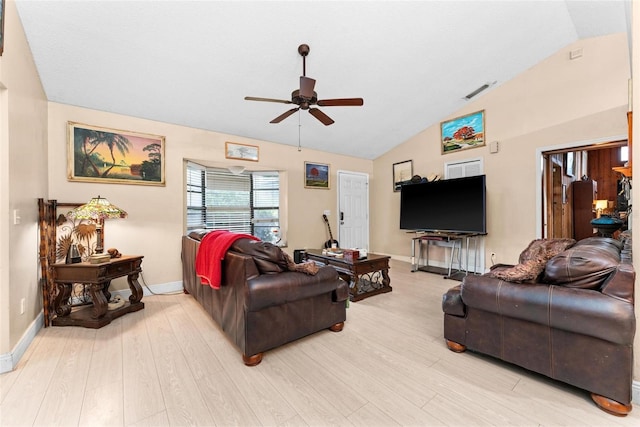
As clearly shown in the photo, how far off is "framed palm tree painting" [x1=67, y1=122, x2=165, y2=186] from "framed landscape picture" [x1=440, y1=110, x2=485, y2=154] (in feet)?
16.5

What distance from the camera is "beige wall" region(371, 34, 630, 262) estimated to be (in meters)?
3.64

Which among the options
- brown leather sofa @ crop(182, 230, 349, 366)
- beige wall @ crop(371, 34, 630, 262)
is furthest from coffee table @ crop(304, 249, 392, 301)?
beige wall @ crop(371, 34, 630, 262)

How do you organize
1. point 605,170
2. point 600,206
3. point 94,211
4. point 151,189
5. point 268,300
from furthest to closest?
1. point 605,170
2. point 600,206
3. point 151,189
4. point 94,211
5. point 268,300

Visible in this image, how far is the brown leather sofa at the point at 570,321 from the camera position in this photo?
1532 millimetres

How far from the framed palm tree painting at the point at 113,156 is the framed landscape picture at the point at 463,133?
16.5 ft

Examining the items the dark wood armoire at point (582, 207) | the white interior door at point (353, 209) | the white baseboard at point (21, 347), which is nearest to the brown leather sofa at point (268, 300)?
the white baseboard at point (21, 347)

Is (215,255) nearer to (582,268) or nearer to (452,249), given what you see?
(582,268)

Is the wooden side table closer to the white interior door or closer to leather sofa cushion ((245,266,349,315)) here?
leather sofa cushion ((245,266,349,315))

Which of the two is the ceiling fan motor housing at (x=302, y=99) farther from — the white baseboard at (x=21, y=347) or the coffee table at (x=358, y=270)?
the white baseboard at (x=21, y=347)

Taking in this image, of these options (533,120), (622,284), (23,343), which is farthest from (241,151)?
(533,120)

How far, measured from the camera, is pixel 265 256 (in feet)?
7.19

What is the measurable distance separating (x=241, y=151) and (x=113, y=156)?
6.02 feet

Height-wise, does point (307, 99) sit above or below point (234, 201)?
above

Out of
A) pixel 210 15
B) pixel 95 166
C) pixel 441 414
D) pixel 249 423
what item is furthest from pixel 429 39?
pixel 95 166
